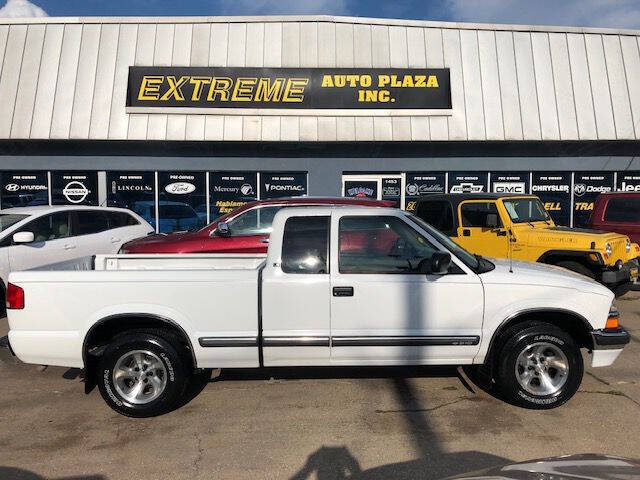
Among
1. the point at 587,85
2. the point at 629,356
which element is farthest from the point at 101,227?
the point at 587,85

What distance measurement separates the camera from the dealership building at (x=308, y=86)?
12656 millimetres

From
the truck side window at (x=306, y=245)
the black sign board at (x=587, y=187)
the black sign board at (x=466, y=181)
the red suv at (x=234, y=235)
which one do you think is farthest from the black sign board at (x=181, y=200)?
the black sign board at (x=587, y=187)

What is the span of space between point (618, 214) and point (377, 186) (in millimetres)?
6374

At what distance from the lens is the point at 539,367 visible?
4.18 m

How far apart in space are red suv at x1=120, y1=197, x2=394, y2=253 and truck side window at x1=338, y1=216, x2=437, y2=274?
297 centimetres

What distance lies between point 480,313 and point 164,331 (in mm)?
2644

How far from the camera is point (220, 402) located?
14.6 ft

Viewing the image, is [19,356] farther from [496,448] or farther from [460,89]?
[460,89]

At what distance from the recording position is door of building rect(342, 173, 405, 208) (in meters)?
14.1

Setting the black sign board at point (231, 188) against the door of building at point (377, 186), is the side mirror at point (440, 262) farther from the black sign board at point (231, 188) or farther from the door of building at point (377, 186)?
the black sign board at point (231, 188)

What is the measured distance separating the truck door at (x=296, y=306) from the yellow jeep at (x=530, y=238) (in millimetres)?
4584

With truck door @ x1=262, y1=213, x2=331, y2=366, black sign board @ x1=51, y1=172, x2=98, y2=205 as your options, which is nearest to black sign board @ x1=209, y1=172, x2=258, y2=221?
black sign board @ x1=51, y1=172, x2=98, y2=205

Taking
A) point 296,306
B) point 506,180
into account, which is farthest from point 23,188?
point 506,180

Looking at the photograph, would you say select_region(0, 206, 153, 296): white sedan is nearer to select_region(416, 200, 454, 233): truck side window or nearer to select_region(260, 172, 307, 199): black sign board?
select_region(260, 172, 307, 199): black sign board
